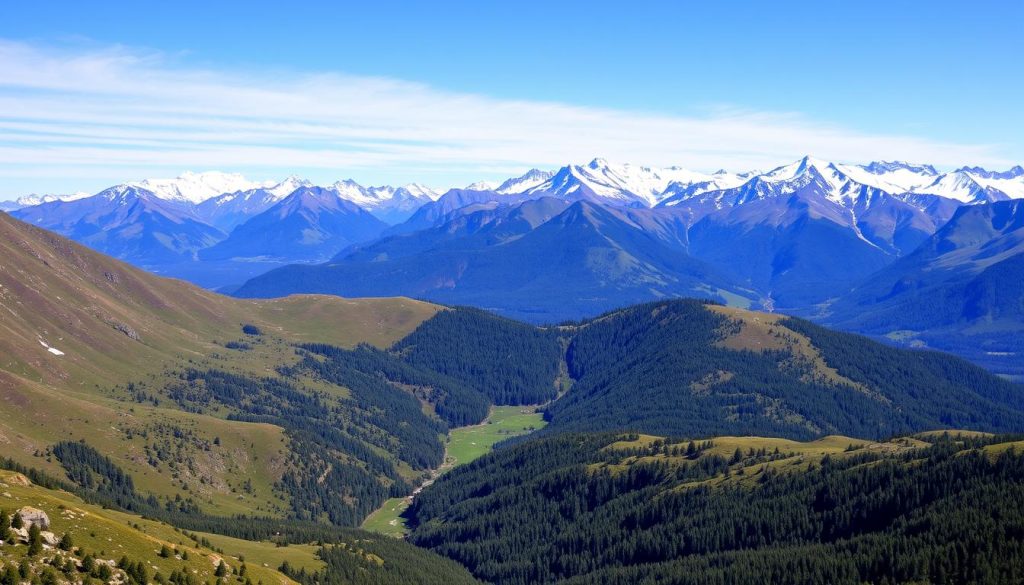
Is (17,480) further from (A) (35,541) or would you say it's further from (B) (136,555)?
(A) (35,541)

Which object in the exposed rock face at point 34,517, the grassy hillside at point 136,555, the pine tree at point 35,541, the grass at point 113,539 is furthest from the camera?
the grass at point 113,539

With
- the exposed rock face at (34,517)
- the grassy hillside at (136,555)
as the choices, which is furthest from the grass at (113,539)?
the exposed rock face at (34,517)

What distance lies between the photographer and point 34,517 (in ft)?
386

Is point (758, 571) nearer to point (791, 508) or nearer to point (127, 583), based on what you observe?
point (791, 508)

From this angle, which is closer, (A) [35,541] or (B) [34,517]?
(A) [35,541]

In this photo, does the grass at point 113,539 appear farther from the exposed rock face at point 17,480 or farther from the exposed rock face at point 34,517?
the exposed rock face at point 34,517

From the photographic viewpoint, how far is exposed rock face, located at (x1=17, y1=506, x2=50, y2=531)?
11619cm

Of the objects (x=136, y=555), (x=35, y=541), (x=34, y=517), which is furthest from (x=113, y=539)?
(x=35, y=541)

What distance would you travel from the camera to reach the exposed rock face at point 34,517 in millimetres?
116188

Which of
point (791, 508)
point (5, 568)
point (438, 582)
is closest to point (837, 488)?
point (791, 508)

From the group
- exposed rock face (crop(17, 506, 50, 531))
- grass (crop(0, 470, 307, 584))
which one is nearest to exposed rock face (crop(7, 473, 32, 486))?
grass (crop(0, 470, 307, 584))

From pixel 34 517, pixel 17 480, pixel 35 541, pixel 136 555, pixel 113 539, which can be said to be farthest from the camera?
pixel 17 480

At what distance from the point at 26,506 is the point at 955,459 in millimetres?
165359

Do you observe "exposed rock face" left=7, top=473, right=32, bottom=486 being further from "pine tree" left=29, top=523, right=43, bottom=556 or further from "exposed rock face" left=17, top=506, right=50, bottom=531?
"pine tree" left=29, top=523, right=43, bottom=556
